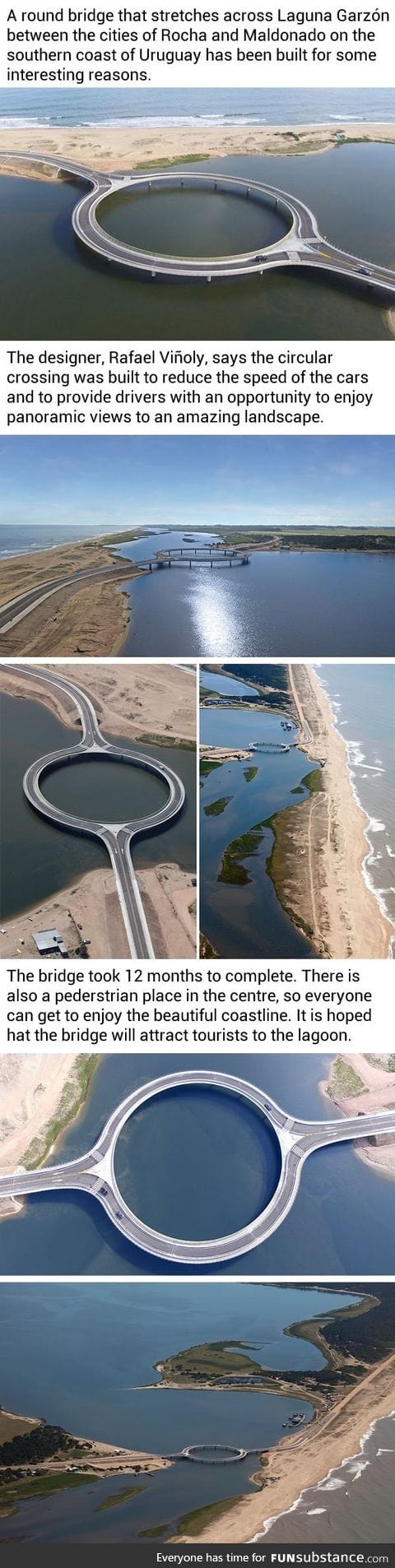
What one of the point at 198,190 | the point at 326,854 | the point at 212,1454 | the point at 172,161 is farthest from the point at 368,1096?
the point at 172,161

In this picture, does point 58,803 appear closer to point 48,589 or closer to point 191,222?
point 48,589

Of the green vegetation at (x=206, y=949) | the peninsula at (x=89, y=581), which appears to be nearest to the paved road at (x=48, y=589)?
the peninsula at (x=89, y=581)

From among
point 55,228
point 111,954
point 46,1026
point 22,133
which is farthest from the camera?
point 22,133

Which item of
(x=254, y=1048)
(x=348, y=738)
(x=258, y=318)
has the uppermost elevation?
(x=258, y=318)

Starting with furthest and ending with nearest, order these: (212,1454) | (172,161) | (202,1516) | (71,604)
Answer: (172,161), (71,604), (212,1454), (202,1516)

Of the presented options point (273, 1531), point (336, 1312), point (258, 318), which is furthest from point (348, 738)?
point (273, 1531)

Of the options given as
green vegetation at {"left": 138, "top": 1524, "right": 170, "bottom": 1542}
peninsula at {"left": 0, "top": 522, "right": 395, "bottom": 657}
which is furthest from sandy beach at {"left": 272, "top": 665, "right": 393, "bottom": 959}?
green vegetation at {"left": 138, "top": 1524, "right": 170, "bottom": 1542}

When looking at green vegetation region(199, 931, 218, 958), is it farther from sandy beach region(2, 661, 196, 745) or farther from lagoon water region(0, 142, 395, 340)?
lagoon water region(0, 142, 395, 340)

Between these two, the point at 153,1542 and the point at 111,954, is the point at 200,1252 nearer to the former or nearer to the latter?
the point at 153,1542
